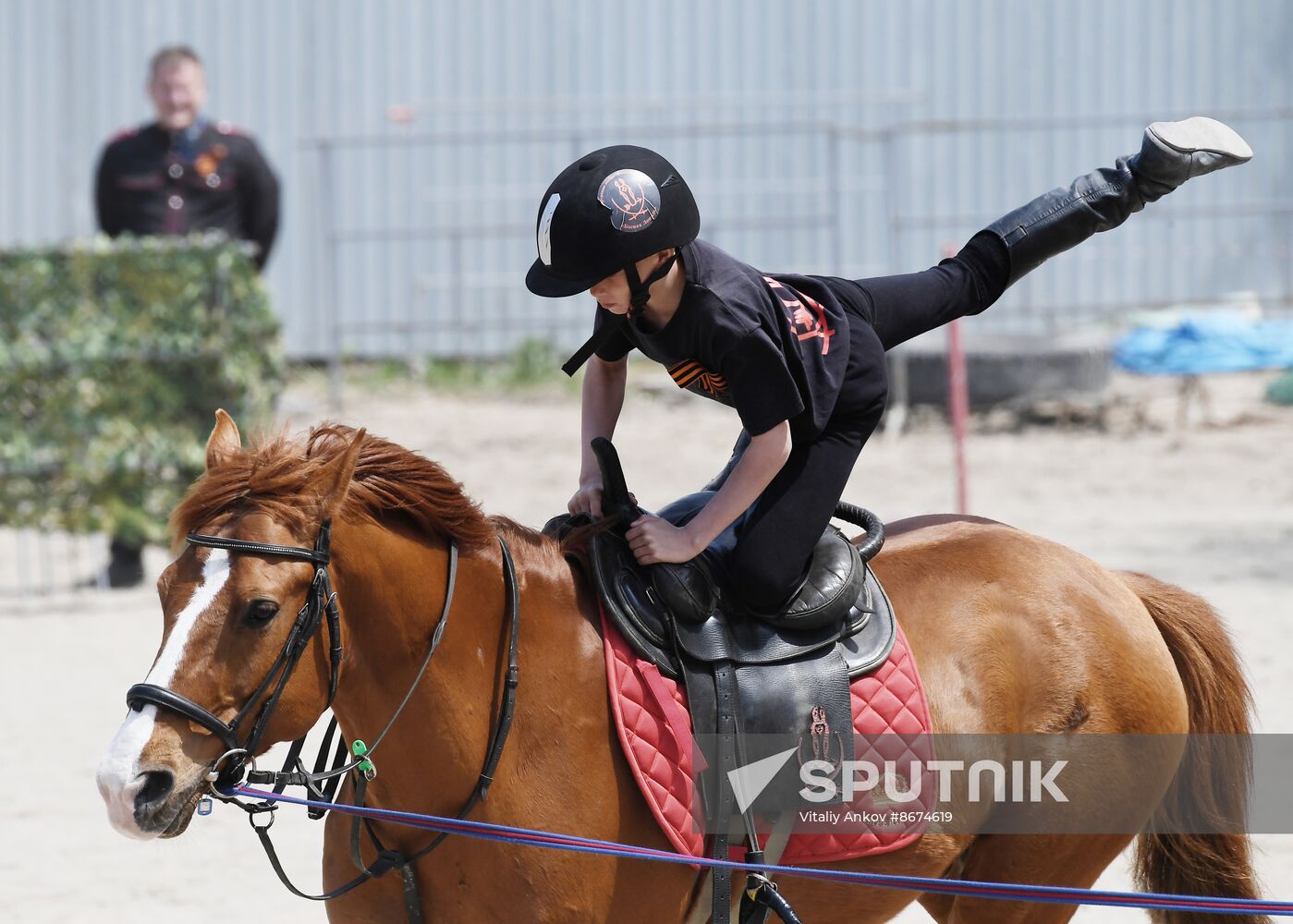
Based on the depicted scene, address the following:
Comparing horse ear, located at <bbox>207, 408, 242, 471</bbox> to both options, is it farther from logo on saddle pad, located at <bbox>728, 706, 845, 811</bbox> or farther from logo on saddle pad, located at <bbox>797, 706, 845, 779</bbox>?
logo on saddle pad, located at <bbox>797, 706, 845, 779</bbox>

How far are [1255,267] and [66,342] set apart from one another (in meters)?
9.97

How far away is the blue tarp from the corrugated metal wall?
1.11 m

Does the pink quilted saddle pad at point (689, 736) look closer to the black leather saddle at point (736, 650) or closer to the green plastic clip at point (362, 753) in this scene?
the black leather saddle at point (736, 650)

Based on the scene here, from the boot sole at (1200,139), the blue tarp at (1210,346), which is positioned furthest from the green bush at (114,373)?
the blue tarp at (1210,346)

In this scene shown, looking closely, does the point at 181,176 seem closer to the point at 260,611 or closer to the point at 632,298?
the point at 632,298

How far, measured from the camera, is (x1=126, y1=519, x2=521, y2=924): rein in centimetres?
241

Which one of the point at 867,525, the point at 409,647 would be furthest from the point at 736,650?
the point at 409,647

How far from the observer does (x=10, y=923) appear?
4.34 metres

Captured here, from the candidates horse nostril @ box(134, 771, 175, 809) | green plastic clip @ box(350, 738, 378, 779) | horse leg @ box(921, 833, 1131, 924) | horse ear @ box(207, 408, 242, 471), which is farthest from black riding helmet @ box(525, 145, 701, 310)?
horse leg @ box(921, 833, 1131, 924)

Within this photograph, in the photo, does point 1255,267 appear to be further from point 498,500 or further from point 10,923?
point 10,923

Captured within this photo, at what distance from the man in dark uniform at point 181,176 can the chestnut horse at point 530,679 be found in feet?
22.1

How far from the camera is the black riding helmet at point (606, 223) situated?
2.73 metres

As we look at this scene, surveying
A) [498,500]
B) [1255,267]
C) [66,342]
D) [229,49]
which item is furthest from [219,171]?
[1255,267]

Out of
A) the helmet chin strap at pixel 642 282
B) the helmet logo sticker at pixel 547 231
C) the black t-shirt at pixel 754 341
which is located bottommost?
the black t-shirt at pixel 754 341
